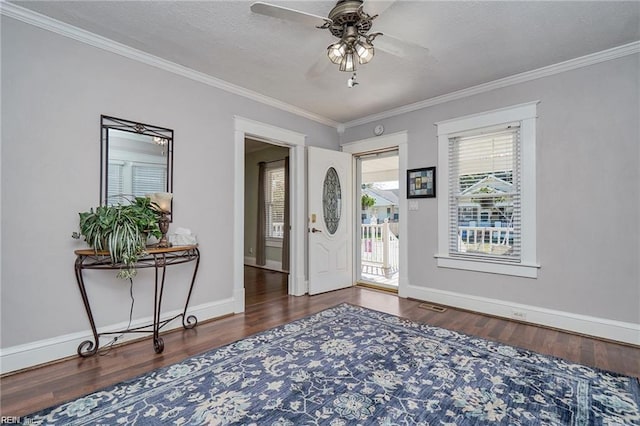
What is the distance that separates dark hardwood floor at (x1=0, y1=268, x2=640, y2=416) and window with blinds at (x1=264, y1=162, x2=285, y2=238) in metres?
2.55

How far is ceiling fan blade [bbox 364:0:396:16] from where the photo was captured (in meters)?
1.70

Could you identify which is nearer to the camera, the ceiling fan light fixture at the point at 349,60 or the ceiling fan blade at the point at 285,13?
the ceiling fan blade at the point at 285,13

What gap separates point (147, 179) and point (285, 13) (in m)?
2.02

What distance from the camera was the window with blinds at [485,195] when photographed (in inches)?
133

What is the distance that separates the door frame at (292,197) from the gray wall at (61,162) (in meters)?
0.54

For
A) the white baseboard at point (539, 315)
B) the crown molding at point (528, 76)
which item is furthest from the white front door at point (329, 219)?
the white baseboard at point (539, 315)

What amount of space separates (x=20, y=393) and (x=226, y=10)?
2999 millimetres

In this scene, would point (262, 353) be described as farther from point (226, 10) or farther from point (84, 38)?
point (84, 38)

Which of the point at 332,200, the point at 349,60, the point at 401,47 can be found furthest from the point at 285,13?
the point at 332,200

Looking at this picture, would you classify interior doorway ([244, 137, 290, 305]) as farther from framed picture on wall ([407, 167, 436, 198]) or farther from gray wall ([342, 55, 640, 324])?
gray wall ([342, 55, 640, 324])

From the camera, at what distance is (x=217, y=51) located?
9.14 ft

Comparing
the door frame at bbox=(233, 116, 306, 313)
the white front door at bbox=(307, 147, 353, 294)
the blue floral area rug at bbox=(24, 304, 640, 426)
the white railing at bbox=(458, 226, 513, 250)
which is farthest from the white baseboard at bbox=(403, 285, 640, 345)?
the door frame at bbox=(233, 116, 306, 313)

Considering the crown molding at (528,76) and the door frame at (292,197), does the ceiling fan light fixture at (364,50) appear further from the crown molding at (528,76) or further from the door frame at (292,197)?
the crown molding at (528,76)

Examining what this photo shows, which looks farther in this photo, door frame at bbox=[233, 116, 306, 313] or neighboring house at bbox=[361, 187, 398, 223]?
neighboring house at bbox=[361, 187, 398, 223]
